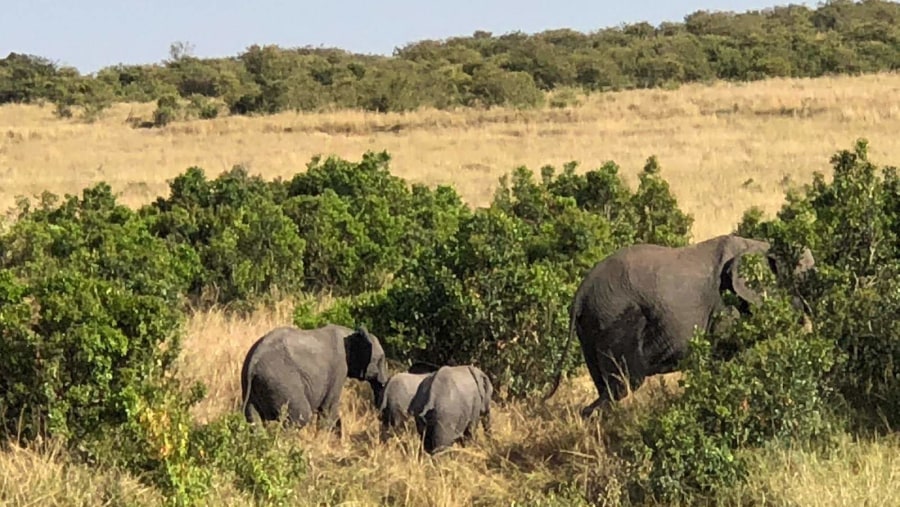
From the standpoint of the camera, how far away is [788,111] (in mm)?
26422

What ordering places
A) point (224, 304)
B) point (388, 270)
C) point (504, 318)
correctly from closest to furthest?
point (504, 318) < point (224, 304) < point (388, 270)

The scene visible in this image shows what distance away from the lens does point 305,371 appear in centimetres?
670

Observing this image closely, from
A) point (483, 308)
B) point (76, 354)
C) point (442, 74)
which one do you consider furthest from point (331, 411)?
point (442, 74)

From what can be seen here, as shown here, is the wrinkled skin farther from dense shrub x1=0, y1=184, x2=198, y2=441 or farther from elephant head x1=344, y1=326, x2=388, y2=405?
dense shrub x1=0, y1=184, x2=198, y2=441

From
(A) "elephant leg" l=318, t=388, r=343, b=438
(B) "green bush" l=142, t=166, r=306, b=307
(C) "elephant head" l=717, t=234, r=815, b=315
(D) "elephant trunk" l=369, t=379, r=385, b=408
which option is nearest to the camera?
(C) "elephant head" l=717, t=234, r=815, b=315

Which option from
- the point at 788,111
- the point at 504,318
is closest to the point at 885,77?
the point at 788,111

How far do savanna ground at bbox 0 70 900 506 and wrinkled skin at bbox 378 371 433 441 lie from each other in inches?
6.2

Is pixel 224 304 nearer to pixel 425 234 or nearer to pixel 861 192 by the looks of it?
pixel 425 234

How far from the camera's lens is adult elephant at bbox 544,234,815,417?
6.51 metres

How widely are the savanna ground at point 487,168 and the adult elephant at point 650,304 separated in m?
0.23

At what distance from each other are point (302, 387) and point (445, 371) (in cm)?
82

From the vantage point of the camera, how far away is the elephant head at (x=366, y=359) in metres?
6.90

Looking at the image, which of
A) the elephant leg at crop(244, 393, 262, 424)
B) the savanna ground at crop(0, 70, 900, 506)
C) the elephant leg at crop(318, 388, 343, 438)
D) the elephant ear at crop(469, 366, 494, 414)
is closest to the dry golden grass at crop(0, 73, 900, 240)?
the savanna ground at crop(0, 70, 900, 506)

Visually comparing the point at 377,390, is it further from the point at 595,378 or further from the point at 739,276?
the point at 739,276
